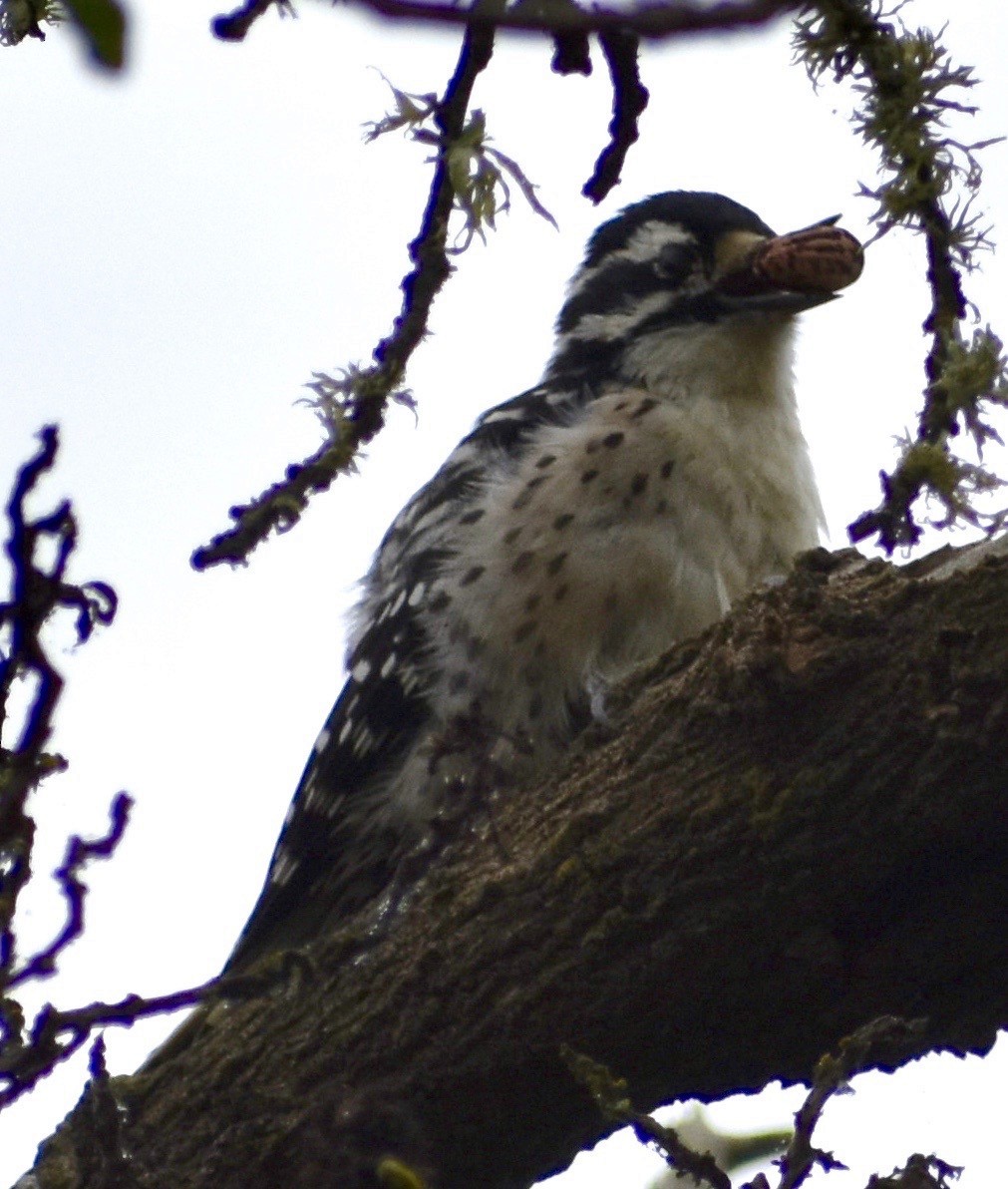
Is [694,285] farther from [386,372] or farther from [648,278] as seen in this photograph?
[386,372]

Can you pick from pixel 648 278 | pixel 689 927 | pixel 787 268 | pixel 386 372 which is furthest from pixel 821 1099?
pixel 648 278

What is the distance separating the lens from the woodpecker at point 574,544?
4.60 metres

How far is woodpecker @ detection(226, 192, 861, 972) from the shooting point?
15.1 ft

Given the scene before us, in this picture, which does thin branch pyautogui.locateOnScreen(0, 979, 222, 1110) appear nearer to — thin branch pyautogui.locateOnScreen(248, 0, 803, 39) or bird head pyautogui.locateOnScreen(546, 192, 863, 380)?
thin branch pyautogui.locateOnScreen(248, 0, 803, 39)

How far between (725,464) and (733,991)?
163 cm

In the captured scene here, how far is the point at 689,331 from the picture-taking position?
208 inches

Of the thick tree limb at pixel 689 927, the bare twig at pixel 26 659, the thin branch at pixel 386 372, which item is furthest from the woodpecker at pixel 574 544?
the bare twig at pixel 26 659

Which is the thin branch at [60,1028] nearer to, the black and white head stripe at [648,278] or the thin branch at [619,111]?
the thin branch at [619,111]

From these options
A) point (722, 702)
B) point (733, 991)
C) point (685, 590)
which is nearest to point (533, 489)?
point (685, 590)

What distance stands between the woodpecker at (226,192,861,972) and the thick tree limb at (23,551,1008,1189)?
0.64 m

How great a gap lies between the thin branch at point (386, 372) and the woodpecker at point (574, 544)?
1.20 meters

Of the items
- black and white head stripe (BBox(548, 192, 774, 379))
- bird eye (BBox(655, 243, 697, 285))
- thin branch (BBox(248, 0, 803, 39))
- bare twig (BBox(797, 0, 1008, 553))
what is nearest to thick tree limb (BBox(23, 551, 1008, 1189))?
bare twig (BBox(797, 0, 1008, 553))

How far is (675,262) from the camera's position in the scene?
214 inches

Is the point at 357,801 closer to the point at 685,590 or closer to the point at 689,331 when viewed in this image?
the point at 685,590
